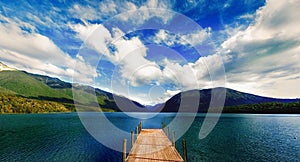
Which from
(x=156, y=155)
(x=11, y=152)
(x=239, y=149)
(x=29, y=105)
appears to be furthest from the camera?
(x=29, y=105)

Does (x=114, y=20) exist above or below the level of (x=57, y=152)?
above

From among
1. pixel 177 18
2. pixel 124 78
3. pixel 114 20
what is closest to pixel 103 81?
pixel 124 78

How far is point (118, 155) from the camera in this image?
1123 inches

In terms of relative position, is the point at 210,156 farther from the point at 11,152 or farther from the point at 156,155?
the point at 11,152

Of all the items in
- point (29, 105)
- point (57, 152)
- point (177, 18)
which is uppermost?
point (177, 18)

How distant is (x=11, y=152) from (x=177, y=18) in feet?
132

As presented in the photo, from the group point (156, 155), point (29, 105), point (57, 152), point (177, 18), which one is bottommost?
point (57, 152)

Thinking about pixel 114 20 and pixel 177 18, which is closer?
pixel 114 20

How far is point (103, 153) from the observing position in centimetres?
2955

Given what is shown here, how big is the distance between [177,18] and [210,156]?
26.0 m

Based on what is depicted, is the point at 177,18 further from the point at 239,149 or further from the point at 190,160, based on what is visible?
the point at 239,149

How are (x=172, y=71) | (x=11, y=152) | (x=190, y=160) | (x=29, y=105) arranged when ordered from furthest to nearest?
(x=29, y=105) < (x=172, y=71) < (x=11, y=152) < (x=190, y=160)

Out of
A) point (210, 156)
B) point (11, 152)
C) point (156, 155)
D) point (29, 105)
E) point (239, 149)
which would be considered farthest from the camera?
point (29, 105)

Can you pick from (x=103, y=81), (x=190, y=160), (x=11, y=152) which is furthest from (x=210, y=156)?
(x=11, y=152)
